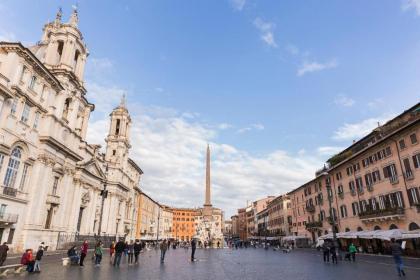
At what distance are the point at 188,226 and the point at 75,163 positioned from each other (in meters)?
108

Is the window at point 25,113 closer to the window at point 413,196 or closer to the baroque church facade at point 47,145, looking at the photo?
the baroque church facade at point 47,145

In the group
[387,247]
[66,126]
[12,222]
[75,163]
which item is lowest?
[387,247]

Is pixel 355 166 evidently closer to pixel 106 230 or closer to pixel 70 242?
pixel 70 242

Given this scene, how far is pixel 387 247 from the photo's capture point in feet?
99.0

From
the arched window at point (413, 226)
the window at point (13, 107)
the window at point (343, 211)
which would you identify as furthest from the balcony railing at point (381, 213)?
the window at point (13, 107)

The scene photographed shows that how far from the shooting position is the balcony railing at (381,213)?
2858 centimetres

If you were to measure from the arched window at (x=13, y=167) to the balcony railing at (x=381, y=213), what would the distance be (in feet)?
119

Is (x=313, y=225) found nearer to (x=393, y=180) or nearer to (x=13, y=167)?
(x=393, y=180)

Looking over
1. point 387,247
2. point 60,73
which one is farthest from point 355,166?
point 60,73

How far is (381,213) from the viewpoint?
31078mm

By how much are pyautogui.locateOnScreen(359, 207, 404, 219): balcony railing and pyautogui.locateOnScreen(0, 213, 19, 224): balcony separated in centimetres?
3547

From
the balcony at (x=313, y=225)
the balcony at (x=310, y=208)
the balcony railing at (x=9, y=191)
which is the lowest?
the balcony at (x=313, y=225)

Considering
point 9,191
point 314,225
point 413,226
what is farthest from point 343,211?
point 9,191

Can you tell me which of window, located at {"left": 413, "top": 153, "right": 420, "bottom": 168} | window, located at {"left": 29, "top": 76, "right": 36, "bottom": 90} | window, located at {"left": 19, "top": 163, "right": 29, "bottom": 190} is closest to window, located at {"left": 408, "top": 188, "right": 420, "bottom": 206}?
window, located at {"left": 413, "top": 153, "right": 420, "bottom": 168}
